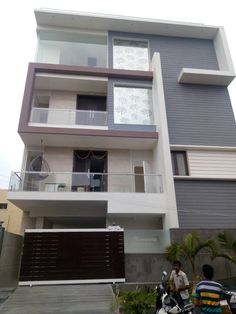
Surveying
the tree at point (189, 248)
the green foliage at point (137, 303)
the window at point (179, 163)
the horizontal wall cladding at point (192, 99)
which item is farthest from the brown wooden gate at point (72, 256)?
the horizontal wall cladding at point (192, 99)

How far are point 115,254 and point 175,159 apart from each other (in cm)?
491

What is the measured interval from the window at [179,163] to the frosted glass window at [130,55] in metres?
5.25

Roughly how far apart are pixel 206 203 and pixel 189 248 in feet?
8.43

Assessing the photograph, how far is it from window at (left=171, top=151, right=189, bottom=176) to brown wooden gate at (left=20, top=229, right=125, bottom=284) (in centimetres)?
376

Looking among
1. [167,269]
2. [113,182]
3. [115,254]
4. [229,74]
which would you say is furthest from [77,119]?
[229,74]

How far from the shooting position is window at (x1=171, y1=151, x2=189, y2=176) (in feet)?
35.3

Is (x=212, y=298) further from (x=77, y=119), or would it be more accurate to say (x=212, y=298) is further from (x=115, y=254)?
(x=77, y=119)

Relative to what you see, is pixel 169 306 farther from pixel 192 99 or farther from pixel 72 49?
pixel 72 49

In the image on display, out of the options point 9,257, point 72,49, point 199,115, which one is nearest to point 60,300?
point 9,257

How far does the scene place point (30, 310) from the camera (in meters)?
6.43

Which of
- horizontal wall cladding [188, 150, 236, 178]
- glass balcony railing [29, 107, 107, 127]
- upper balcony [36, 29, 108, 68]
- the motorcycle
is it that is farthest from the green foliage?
upper balcony [36, 29, 108, 68]

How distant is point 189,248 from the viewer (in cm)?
813

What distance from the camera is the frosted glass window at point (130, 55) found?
13.3m

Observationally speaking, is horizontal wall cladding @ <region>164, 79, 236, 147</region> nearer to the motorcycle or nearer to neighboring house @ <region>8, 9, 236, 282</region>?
neighboring house @ <region>8, 9, 236, 282</region>
